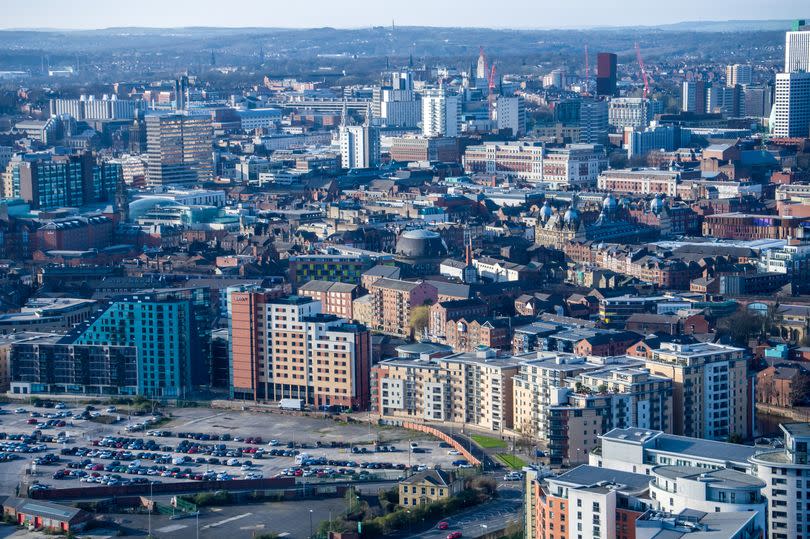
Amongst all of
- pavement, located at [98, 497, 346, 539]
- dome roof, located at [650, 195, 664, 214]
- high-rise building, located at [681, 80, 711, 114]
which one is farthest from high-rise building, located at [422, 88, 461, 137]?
pavement, located at [98, 497, 346, 539]

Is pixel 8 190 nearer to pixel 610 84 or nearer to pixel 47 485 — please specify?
pixel 47 485

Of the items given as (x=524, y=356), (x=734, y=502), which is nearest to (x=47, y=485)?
(x=524, y=356)

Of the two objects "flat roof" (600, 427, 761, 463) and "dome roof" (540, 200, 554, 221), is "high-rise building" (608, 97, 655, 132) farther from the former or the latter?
"flat roof" (600, 427, 761, 463)

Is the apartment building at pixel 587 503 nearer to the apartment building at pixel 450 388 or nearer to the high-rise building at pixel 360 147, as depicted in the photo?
the apartment building at pixel 450 388

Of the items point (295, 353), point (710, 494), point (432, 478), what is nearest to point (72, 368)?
point (295, 353)

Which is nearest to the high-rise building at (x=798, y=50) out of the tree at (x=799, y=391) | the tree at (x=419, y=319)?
the tree at (x=419, y=319)

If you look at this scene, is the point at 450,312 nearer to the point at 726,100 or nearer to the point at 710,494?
the point at 710,494

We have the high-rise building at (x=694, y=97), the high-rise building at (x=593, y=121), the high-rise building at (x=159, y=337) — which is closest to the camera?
the high-rise building at (x=159, y=337)
